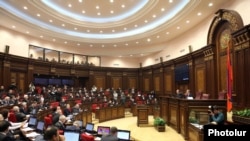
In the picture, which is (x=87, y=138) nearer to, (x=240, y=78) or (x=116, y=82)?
(x=240, y=78)

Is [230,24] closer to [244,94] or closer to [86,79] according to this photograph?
[244,94]

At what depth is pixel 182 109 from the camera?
7977mm

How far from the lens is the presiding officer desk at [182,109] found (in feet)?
23.5

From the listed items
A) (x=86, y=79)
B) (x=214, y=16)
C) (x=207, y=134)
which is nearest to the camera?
(x=207, y=134)

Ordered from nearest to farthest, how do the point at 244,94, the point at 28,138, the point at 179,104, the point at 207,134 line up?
the point at 207,134 → the point at 28,138 → the point at 244,94 → the point at 179,104

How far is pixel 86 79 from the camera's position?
18.7 meters

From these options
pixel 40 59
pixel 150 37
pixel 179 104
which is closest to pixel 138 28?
pixel 150 37

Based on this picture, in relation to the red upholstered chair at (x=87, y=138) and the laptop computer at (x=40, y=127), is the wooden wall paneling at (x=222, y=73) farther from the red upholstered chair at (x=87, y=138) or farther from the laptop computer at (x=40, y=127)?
the laptop computer at (x=40, y=127)

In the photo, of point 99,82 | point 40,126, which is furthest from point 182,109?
point 99,82

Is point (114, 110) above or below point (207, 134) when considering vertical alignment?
below

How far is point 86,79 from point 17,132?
14141 millimetres

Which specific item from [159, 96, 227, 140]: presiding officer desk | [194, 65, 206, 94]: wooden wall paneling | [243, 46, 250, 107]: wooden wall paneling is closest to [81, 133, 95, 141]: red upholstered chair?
[159, 96, 227, 140]: presiding officer desk

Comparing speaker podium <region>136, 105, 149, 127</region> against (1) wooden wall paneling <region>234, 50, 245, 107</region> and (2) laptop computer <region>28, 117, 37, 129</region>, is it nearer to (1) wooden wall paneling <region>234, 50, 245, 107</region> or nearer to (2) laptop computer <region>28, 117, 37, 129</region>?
(1) wooden wall paneling <region>234, 50, 245, 107</region>

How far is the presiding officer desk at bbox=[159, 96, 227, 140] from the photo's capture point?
282 inches
